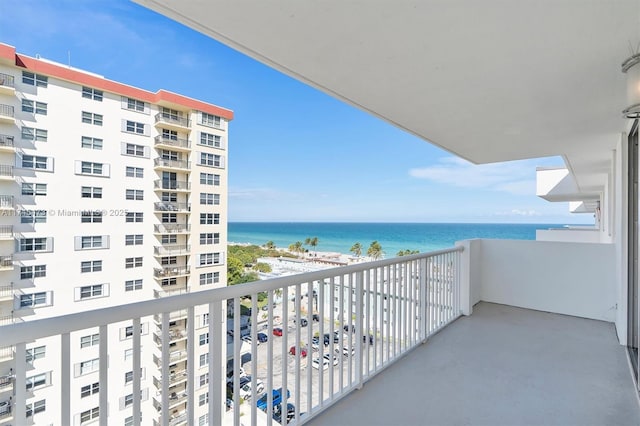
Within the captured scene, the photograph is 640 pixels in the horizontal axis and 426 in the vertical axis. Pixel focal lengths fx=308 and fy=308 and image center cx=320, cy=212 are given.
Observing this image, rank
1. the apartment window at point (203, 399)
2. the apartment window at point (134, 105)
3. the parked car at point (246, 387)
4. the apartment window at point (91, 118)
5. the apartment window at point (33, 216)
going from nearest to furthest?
the apartment window at point (203, 399), the parked car at point (246, 387), the apartment window at point (33, 216), the apartment window at point (91, 118), the apartment window at point (134, 105)

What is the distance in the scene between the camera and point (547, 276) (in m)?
4.00

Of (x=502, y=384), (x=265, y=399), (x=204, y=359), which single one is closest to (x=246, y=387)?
(x=265, y=399)

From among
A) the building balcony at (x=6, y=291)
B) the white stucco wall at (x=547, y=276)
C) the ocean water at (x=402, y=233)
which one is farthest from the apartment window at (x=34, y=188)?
the white stucco wall at (x=547, y=276)

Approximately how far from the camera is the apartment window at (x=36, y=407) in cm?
97

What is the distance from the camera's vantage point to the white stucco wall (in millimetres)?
3672

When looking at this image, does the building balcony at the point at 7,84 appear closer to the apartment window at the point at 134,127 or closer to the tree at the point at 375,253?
the apartment window at the point at 134,127

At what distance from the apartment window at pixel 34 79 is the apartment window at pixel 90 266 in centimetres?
122

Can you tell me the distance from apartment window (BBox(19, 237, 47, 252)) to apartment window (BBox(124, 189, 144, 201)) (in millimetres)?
567

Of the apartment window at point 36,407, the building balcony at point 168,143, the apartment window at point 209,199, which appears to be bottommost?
the apartment window at point 36,407

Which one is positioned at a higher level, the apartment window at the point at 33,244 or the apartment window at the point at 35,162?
the apartment window at the point at 35,162

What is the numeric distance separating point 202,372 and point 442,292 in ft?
9.23

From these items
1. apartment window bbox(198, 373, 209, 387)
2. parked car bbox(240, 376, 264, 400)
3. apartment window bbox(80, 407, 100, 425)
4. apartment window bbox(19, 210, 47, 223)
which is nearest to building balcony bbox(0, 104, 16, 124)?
apartment window bbox(19, 210, 47, 223)

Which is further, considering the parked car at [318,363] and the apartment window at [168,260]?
the apartment window at [168,260]

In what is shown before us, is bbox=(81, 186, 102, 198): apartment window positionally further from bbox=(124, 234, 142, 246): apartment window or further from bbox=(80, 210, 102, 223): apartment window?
bbox=(124, 234, 142, 246): apartment window
